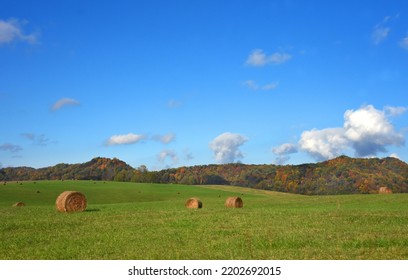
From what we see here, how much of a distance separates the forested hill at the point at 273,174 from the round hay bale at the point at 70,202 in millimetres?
81093

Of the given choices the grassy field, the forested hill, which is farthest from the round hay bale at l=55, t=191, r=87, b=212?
the forested hill

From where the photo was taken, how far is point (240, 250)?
1447 centimetres

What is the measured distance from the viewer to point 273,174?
420 feet

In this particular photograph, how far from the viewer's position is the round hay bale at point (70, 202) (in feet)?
114

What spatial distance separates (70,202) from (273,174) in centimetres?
9760

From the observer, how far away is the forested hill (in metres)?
116

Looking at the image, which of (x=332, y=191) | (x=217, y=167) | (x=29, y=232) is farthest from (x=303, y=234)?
(x=217, y=167)

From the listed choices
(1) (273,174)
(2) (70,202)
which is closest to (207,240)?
(2) (70,202)

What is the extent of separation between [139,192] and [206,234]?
223 feet

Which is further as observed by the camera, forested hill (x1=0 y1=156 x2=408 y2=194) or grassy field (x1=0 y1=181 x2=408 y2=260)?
forested hill (x1=0 y1=156 x2=408 y2=194)

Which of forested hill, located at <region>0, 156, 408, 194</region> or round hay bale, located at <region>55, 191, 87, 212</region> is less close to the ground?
forested hill, located at <region>0, 156, 408, 194</region>

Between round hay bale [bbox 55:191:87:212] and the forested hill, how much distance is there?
81093mm

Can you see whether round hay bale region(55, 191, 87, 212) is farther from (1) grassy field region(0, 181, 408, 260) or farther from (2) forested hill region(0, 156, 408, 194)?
(2) forested hill region(0, 156, 408, 194)

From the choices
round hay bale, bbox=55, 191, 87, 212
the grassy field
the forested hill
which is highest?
the forested hill
